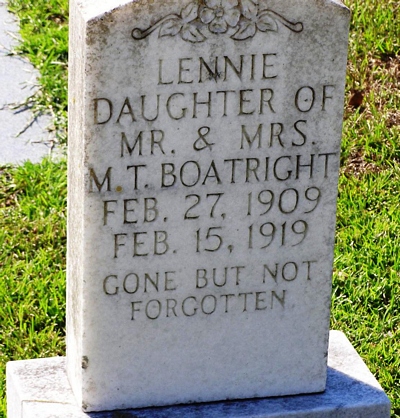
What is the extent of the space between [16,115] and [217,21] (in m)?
2.82

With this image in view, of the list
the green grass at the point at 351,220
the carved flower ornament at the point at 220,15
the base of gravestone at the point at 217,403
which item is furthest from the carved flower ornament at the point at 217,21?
the green grass at the point at 351,220

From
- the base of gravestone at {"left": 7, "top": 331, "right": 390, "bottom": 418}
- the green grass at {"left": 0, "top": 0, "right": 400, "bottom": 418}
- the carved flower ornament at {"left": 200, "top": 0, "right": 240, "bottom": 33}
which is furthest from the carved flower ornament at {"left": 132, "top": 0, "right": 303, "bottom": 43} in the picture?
the green grass at {"left": 0, "top": 0, "right": 400, "bottom": 418}

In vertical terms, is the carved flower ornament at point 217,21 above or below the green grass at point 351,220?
above

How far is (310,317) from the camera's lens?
145 inches

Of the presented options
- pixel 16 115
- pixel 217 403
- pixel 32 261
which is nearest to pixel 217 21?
pixel 217 403

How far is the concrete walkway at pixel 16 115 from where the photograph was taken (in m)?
5.59

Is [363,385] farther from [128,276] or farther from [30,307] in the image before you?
[30,307]

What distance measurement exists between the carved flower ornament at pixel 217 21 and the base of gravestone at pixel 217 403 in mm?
1188

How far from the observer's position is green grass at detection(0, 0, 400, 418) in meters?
4.46

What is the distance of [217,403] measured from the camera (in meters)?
3.70

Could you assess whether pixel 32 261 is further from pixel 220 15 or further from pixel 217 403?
pixel 220 15

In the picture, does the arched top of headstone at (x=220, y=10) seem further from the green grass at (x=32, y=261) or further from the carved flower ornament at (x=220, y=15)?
the green grass at (x=32, y=261)

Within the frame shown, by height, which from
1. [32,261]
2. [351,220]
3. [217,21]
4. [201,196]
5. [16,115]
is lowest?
[32,261]

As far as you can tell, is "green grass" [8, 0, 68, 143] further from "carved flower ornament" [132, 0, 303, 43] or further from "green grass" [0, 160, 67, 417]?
"carved flower ornament" [132, 0, 303, 43]
